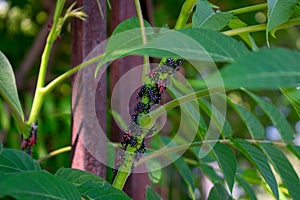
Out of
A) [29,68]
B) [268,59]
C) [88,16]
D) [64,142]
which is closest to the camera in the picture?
[268,59]

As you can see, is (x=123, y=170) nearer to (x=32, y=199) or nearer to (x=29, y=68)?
(x=32, y=199)

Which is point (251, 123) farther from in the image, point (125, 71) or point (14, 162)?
point (14, 162)

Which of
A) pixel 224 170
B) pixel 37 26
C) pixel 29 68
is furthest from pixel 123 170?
pixel 37 26

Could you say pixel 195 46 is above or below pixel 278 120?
above

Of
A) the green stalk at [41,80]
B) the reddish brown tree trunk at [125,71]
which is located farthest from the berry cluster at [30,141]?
the reddish brown tree trunk at [125,71]

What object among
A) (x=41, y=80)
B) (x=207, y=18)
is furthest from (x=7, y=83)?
(x=207, y=18)

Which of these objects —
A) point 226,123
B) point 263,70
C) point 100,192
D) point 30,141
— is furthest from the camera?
point 226,123
